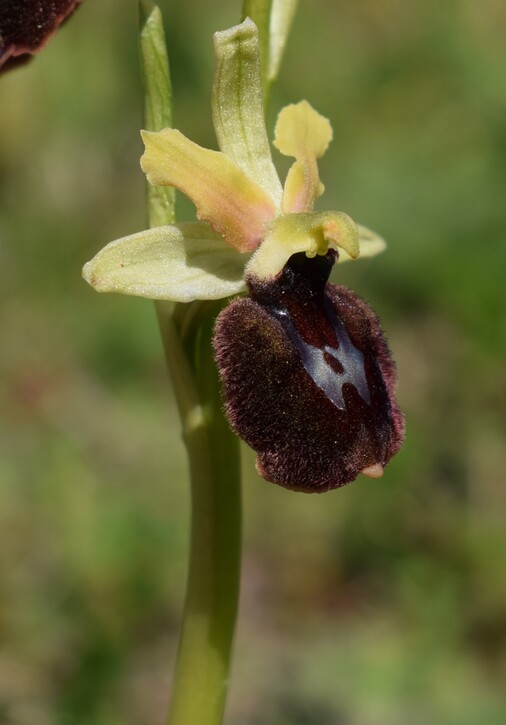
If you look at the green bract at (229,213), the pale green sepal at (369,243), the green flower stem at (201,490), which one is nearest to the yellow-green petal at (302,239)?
the green bract at (229,213)

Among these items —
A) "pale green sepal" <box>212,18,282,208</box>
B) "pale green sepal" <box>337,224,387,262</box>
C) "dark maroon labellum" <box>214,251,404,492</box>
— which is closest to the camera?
"dark maroon labellum" <box>214,251,404,492</box>

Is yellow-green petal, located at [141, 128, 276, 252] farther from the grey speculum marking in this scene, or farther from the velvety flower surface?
the grey speculum marking

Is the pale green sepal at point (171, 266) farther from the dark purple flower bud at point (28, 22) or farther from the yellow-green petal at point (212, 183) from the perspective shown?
the dark purple flower bud at point (28, 22)

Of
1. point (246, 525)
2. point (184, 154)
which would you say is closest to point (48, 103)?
point (246, 525)

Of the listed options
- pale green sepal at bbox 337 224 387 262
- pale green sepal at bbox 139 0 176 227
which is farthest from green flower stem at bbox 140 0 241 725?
pale green sepal at bbox 337 224 387 262

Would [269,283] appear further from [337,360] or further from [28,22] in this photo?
[28,22]

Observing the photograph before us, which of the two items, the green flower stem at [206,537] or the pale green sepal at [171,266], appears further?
the green flower stem at [206,537]
